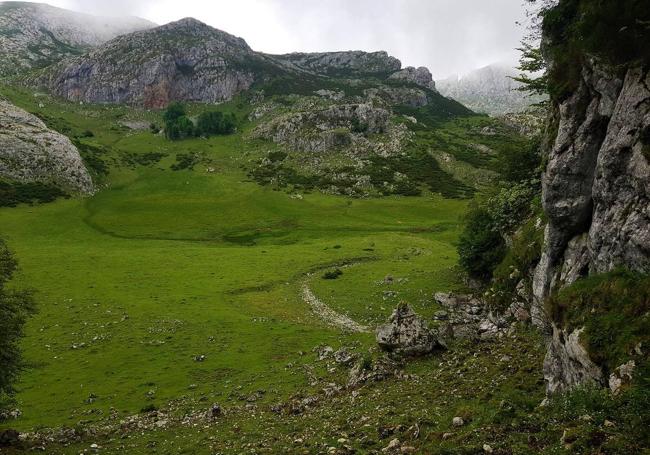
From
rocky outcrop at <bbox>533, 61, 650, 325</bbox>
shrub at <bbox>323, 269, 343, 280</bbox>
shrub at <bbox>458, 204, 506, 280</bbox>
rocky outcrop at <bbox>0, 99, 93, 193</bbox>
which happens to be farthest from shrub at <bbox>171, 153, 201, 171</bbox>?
rocky outcrop at <bbox>533, 61, 650, 325</bbox>

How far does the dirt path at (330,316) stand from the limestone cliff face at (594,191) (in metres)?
22.5

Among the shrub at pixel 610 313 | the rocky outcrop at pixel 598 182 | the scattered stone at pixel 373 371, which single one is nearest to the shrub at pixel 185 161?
the scattered stone at pixel 373 371

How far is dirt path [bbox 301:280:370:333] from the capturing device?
141 feet

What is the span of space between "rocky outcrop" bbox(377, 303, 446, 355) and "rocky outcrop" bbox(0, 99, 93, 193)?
141329 mm

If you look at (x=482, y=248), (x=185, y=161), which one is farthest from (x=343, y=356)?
(x=185, y=161)

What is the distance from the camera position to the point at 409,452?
Result: 1501cm

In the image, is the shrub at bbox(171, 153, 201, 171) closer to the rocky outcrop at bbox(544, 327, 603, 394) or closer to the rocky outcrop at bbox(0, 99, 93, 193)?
the rocky outcrop at bbox(0, 99, 93, 193)

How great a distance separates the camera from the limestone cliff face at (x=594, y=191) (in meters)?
15.4

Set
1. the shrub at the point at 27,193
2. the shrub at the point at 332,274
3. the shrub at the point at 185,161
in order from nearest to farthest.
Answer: the shrub at the point at 332,274
the shrub at the point at 27,193
the shrub at the point at 185,161

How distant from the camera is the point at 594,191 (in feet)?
59.8

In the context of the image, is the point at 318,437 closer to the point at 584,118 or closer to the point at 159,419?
the point at 159,419

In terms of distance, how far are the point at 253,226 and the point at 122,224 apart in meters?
34.0

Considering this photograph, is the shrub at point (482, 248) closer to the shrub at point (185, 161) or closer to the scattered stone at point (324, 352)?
the scattered stone at point (324, 352)

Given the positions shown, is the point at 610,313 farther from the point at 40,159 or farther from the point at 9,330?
the point at 40,159
